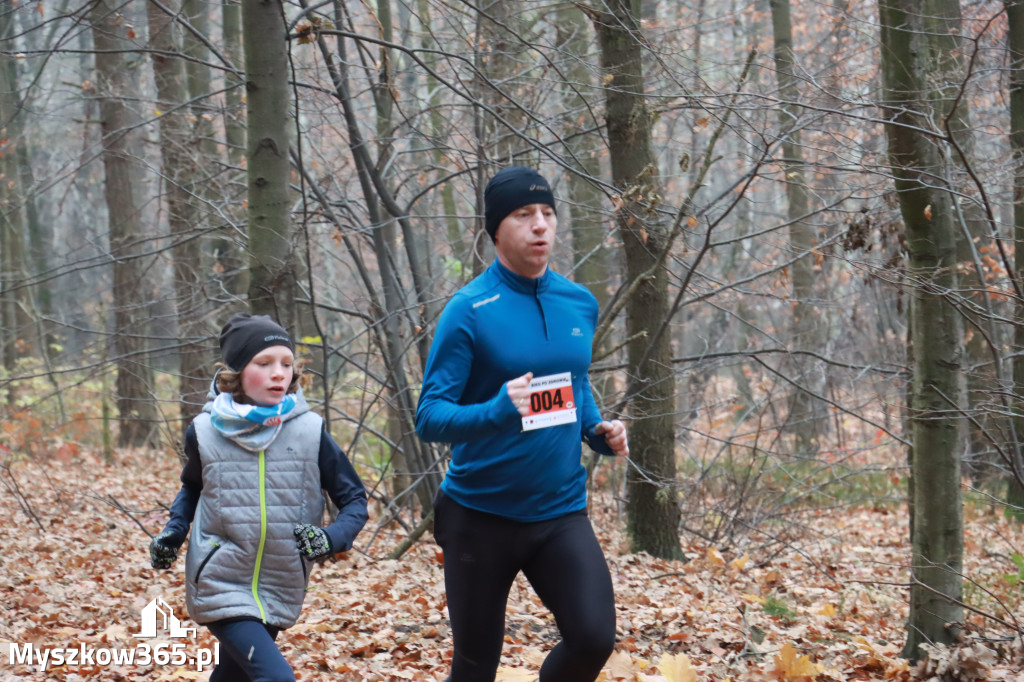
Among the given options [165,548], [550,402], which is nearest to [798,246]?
[550,402]

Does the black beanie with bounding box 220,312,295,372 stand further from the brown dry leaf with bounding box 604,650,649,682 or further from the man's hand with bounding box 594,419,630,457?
the brown dry leaf with bounding box 604,650,649,682

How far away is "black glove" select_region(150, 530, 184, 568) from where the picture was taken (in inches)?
129

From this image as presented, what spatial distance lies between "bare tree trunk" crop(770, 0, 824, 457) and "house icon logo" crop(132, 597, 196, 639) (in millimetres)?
4333

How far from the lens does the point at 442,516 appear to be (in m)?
3.35

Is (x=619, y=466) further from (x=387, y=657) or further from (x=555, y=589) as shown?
(x=555, y=589)

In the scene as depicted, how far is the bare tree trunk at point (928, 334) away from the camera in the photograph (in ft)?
15.1

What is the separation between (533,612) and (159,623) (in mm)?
2361

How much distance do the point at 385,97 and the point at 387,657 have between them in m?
5.33

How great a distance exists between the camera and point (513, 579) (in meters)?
3.21

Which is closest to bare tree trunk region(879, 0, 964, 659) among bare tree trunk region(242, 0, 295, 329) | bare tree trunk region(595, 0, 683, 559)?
bare tree trunk region(595, 0, 683, 559)

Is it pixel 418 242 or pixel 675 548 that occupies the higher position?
pixel 418 242

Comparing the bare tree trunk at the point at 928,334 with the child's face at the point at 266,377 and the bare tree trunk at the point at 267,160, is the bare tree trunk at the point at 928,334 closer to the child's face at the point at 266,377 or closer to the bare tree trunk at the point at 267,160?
the child's face at the point at 266,377

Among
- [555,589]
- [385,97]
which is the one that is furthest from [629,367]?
[555,589]

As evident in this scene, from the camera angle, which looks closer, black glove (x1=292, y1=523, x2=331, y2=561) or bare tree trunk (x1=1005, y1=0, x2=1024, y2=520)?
black glove (x1=292, y1=523, x2=331, y2=561)
